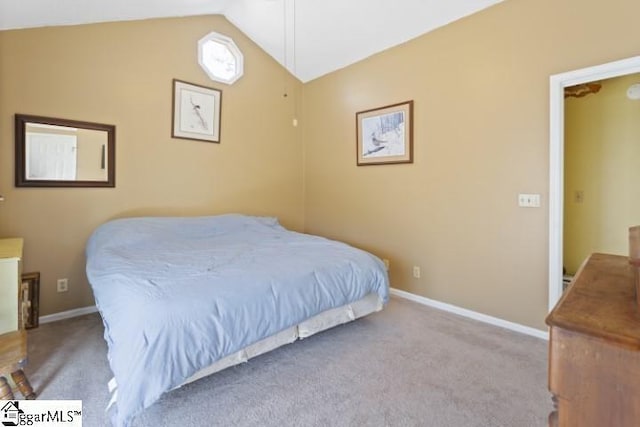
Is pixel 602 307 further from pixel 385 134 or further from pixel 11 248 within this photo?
pixel 385 134

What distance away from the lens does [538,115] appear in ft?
8.25

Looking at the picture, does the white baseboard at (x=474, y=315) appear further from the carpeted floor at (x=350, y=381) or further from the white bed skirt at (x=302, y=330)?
the white bed skirt at (x=302, y=330)

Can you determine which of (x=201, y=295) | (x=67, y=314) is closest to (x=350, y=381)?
(x=201, y=295)

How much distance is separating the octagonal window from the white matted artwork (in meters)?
1.60

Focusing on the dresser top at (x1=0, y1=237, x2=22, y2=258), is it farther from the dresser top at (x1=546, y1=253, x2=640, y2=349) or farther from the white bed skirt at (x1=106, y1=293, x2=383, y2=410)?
the dresser top at (x1=546, y1=253, x2=640, y2=349)

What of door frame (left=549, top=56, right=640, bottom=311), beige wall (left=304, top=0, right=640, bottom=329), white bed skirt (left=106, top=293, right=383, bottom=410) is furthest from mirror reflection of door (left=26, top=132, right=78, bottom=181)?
door frame (left=549, top=56, right=640, bottom=311)

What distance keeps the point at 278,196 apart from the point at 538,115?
299 cm

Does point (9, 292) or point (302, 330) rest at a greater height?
point (9, 292)

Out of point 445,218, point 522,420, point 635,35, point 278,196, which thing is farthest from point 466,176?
point 278,196

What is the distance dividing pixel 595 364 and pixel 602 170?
3771mm

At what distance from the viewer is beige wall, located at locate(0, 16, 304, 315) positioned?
8.86ft

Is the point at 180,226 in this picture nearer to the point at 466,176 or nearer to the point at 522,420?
the point at 466,176

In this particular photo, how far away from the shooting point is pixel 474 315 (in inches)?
115

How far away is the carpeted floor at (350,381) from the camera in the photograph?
1.66 metres
